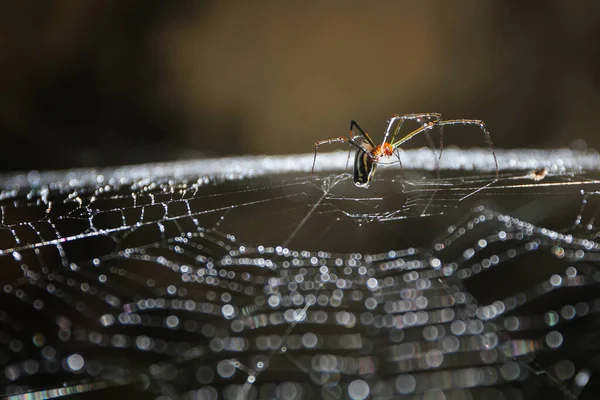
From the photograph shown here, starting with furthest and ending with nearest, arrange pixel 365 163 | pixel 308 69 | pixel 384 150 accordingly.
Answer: pixel 308 69 < pixel 384 150 < pixel 365 163

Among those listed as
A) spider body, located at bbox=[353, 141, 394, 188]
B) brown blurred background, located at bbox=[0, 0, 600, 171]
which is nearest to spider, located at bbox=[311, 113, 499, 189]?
spider body, located at bbox=[353, 141, 394, 188]

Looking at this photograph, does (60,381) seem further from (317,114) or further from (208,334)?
(317,114)

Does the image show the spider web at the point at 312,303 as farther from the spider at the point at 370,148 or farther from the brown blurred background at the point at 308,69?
the brown blurred background at the point at 308,69

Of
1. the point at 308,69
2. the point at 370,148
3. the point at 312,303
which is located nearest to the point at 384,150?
the point at 370,148

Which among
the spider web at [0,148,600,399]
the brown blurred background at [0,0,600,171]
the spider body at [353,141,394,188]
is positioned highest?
the brown blurred background at [0,0,600,171]

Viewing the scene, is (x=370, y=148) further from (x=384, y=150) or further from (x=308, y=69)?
(x=308, y=69)

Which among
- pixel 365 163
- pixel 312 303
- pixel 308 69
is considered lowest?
pixel 312 303

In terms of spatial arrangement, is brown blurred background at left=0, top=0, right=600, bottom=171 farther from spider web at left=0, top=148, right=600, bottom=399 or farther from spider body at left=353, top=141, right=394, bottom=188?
spider body at left=353, top=141, right=394, bottom=188
